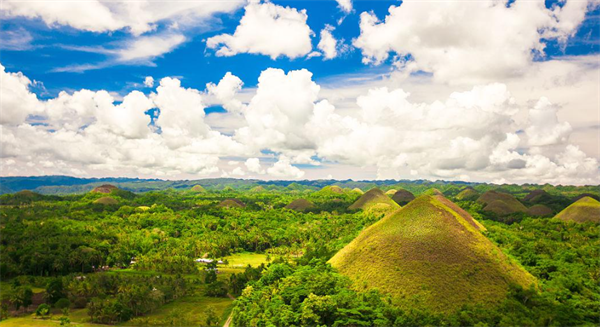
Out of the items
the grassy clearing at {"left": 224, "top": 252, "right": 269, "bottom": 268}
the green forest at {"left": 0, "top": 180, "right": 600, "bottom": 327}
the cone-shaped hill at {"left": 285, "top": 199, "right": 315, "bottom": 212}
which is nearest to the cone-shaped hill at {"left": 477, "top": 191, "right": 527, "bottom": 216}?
the green forest at {"left": 0, "top": 180, "right": 600, "bottom": 327}

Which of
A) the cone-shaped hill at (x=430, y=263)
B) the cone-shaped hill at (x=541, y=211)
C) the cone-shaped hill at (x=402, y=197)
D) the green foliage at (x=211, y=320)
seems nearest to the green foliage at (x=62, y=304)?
the green foliage at (x=211, y=320)

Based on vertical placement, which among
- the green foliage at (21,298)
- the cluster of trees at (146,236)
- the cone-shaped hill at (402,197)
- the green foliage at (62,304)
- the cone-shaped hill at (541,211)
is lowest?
the green foliage at (62,304)

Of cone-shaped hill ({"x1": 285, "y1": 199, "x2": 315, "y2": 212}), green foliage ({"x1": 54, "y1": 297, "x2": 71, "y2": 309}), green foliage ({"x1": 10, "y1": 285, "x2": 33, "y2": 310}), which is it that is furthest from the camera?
A: cone-shaped hill ({"x1": 285, "y1": 199, "x2": 315, "y2": 212})

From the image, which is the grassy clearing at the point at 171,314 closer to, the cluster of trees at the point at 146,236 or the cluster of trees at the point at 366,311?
the cluster of trees at the point at 146,236

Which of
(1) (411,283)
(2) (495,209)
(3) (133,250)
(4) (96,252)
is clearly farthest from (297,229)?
(2) (495,209)

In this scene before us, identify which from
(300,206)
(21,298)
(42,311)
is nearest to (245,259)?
(42,311)

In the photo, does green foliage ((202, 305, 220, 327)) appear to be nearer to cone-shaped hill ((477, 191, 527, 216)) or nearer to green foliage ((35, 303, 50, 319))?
green foliage ((35, 303, 50, 319))
